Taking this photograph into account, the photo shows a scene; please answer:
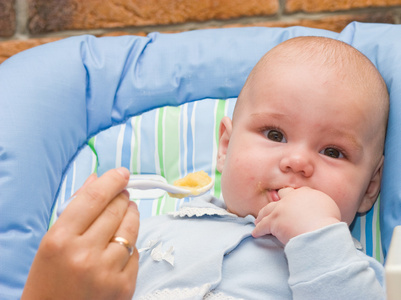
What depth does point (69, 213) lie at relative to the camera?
66 cm

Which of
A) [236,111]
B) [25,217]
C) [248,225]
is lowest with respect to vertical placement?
[25,217]

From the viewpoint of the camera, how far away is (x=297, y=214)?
0.85 metres

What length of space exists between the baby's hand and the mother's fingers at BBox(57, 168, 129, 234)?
27 cm

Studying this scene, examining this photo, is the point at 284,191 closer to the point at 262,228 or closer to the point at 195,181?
the point at 262,228

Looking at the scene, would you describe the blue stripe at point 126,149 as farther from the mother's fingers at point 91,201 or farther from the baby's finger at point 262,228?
the mother's fingers at point 91,201

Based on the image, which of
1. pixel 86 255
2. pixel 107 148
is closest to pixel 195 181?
pixel 107 148

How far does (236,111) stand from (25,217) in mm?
459

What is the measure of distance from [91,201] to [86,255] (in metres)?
0.06

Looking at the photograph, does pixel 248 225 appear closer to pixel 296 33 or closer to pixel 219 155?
pixel 219 155

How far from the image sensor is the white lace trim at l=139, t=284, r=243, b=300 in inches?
34.3

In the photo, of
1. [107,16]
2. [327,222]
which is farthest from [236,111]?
[107,16]

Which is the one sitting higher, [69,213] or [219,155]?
[69,213]

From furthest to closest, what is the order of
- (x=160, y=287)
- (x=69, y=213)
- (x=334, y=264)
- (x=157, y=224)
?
1. (x=157, y=224)
2. (x=160, y=287)
3. (x=334, y=264)
4. (x=69, y=213)

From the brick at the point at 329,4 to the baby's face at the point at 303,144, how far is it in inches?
26.2
